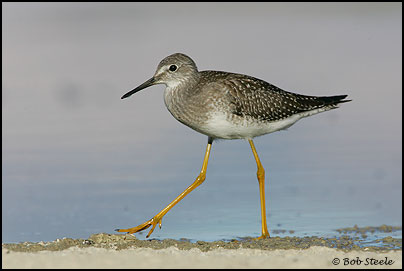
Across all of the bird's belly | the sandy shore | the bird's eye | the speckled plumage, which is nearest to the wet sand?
the sandy shore

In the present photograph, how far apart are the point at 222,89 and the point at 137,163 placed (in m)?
3.34

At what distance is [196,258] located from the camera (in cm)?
783

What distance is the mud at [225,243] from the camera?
9.11 meters

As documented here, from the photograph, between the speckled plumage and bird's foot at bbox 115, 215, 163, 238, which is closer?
bird's foot at bbox 115, 215, 163, 238

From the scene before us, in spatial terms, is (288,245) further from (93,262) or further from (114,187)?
(114,187)

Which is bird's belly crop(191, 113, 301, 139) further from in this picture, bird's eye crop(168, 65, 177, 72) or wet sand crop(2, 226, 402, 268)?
wet sand crop(2, 226, 402, 268)

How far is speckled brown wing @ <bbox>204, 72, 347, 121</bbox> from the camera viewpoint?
36.6ft

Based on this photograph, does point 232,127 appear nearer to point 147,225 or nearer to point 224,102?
point 224,102

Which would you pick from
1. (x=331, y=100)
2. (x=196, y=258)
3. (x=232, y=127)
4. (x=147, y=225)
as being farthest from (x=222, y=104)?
(x=196, y=258)

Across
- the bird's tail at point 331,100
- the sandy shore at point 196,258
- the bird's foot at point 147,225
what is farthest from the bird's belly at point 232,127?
the sandy shore at point 196,258

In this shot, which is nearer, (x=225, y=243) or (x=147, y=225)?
(x=225, y=243)

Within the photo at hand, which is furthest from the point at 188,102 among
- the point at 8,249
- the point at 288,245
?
the point at 8,249

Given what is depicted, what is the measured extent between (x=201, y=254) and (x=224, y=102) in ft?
10.4

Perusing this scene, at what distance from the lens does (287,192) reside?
12688 mm
